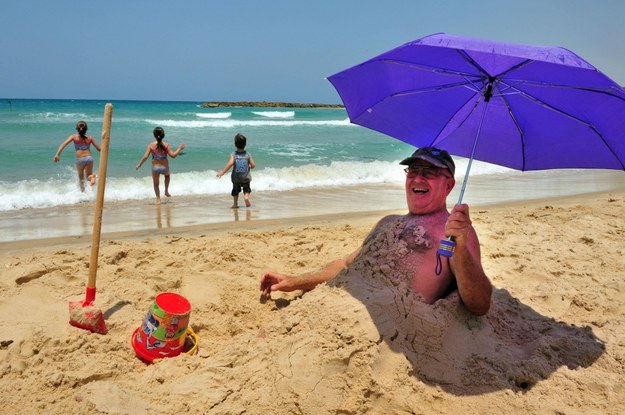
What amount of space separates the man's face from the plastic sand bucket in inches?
63.8

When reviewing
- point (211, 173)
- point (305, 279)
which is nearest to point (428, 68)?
point (305, 279)

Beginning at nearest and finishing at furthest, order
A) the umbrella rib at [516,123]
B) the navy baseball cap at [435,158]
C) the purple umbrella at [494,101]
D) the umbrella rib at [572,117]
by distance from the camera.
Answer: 1. the purple umbrella at [494,101]
2. the umbrella rib at [572,117]
3. the navy baseball cap at [435,158]
4. the umbrella rib at [516,123]

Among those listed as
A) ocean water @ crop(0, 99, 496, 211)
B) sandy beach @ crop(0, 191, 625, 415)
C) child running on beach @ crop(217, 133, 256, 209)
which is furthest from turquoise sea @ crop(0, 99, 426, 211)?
sandy beach @ crop(0, 191, 625, 415)

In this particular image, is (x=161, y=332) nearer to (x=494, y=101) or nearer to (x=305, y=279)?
(x=305, y=279)

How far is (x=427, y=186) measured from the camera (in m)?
3.00

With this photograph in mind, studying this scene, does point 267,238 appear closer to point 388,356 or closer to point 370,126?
point 370,126

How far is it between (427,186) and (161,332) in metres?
1.87

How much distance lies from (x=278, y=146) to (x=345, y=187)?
33.5 feet

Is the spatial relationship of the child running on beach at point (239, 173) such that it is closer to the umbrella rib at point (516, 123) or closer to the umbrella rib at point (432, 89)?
the umbrella rib at point (432, 89)

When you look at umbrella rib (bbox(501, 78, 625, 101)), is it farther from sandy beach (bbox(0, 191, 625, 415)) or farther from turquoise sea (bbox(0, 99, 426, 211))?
turquoise sea (bbox(0, 99, 426, 211))

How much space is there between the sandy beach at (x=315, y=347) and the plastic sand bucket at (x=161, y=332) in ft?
0.30

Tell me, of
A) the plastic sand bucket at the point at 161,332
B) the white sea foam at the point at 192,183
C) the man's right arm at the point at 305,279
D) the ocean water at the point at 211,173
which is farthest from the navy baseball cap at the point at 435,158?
the white sea foam at the point at 192,183

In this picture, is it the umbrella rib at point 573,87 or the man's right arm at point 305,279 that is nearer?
the umbrella rib at point 573,87

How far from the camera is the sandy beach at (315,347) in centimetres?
247
